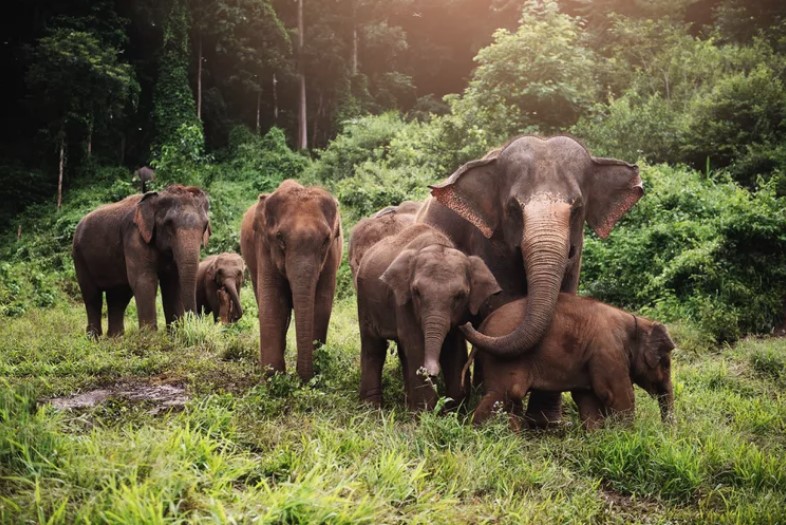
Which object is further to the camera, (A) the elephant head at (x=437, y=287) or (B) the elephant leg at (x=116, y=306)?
(B) the elephant leg at (x=116, y=306)

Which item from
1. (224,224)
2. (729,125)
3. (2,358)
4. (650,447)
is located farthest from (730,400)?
(224,224)

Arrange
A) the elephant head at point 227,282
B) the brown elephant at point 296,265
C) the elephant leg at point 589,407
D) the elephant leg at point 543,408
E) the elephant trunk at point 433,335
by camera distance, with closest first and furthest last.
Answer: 1. the elephant trunk at point 433,335
2. the elephant leg at point 589,407
3. the elephant leg at point 543,408
4. the brown elephant at point 296,265
5. the elephant head at point 227,282

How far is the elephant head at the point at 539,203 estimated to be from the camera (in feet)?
17.4

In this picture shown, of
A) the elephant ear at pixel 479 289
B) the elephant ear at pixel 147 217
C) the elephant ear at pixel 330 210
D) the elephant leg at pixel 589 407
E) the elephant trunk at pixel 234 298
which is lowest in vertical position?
the elephant trunk at pixel 234 298

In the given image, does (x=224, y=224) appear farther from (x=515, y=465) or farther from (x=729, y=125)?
(x=515, y=465)

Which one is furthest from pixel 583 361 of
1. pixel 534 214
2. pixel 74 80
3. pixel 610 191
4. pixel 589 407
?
pixel 74 80

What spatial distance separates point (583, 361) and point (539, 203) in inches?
50.0

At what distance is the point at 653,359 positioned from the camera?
5484 millimetres

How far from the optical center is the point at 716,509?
4266 millimetres

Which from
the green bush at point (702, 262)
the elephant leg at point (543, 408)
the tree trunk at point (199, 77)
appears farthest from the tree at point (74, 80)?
the elephant leg at point (543, 408)

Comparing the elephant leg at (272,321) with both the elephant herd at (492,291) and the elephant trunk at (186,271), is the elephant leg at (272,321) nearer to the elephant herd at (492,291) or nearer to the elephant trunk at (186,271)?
the elephant herd at (492,291)

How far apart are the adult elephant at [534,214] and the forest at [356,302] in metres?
0.52

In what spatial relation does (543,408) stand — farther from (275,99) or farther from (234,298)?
(275,99)

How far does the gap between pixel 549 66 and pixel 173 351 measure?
16160 mm
